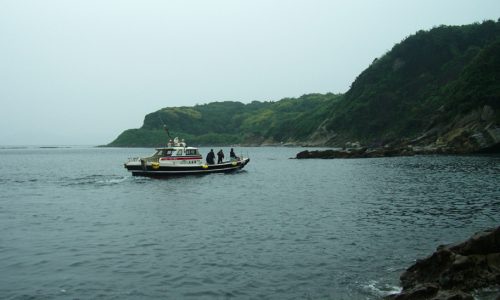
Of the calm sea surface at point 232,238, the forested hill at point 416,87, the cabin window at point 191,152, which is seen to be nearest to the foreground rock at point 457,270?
the calm sea surface at point 232,238

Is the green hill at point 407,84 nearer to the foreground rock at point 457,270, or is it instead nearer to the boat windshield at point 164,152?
the boat windshield at point 164,152

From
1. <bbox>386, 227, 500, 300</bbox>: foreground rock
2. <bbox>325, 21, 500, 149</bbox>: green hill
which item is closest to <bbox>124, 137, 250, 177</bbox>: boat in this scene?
<bbox>386, 227, 500, 300</bbox>: foreground rock

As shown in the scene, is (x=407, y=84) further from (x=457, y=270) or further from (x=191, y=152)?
(x=457, y=270)

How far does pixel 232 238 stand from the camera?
65.7 ft

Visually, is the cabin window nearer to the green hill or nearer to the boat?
the boat

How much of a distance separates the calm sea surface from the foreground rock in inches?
34.0

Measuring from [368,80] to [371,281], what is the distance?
155 metres

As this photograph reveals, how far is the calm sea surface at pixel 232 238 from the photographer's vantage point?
550 inches

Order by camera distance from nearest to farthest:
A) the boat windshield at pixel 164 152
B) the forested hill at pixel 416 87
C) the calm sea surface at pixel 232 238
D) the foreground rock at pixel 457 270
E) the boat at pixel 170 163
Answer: the foreground rock at pixel 457 270, the calm sea surface at pixel 232 238, the boat at pixel 170 163, the boat windshield at pixel 164 152, the forested hill at pixel 416 87

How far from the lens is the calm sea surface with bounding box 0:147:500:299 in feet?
45.9

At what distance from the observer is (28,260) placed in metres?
17.2

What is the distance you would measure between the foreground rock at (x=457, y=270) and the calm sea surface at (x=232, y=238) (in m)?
Answer: 0.86

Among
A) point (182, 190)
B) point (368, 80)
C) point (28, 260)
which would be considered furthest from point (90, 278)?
point (368, 80)

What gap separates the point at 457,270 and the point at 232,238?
9.93 m
